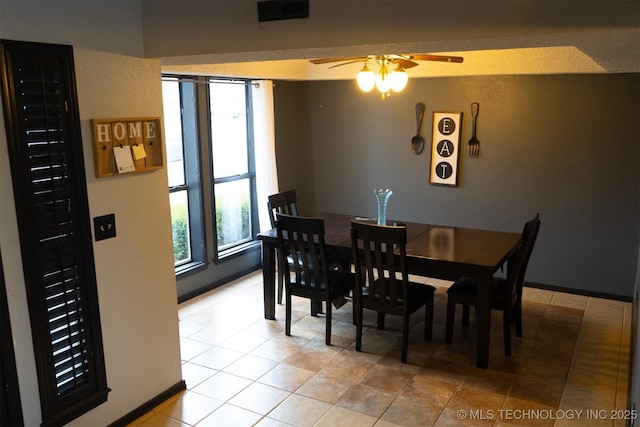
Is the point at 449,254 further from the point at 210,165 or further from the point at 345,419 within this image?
the point at 210,165

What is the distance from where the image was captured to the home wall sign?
5.23 metres

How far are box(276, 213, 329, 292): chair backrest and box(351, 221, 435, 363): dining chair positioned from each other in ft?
0.82

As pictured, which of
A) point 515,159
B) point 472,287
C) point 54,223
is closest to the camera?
point 54,223

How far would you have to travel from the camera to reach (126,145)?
2.77m

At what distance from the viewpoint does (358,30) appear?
2.25 metres

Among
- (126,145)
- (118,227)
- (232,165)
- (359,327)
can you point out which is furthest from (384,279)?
(232,165)

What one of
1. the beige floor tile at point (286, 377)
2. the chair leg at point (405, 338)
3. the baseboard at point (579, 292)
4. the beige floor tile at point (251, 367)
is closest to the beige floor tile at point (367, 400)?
the beige floor tile at point (286, 377)

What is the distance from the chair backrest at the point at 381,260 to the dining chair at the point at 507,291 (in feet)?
1.40

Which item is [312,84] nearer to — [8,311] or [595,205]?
[595,205]

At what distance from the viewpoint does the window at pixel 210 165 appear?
4.78m

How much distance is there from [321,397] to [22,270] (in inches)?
70.6

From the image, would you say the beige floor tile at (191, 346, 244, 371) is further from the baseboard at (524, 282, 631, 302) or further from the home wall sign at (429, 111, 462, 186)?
the baseboard at (524, 282, 631, 302)

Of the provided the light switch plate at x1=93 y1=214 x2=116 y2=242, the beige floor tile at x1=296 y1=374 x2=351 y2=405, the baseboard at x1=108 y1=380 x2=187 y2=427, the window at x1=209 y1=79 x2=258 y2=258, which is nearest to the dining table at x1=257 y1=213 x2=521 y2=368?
the beige floor tile at x1=296 y1=374 x2=351 y2=405

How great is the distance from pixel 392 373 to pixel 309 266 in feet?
3.48
